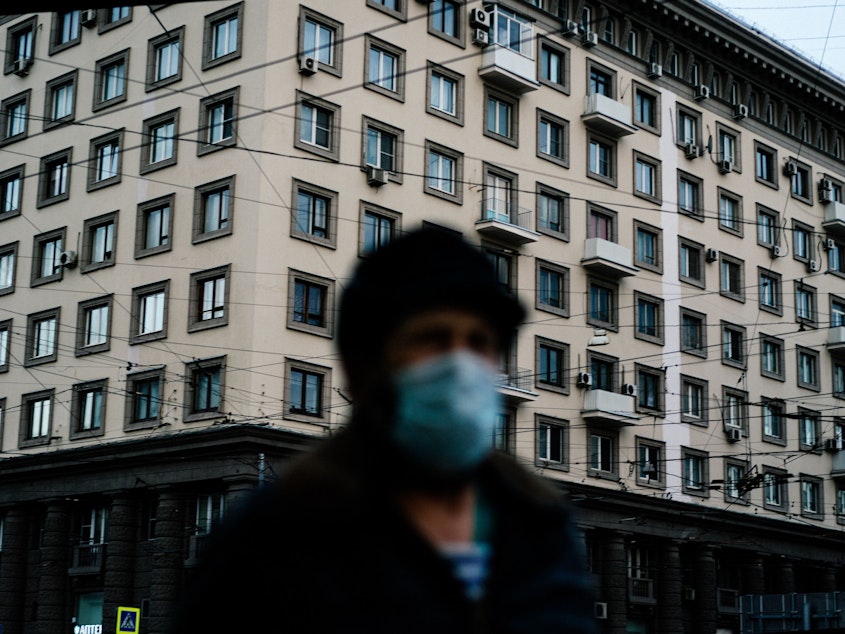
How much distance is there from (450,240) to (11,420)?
43.0 m

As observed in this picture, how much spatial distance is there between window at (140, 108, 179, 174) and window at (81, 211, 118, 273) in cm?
197

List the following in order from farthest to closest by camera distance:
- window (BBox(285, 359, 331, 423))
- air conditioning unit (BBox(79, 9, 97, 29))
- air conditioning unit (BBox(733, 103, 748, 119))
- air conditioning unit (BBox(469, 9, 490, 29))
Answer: air conditioning unit (BBox(733, 103, 748, 119)) < air conditioning unit (BBox(79, 9, 97, 29)) < air conditioning unit (BBox(469, 9, 490, 29)) < window (BBox(285, 359, 331, 423))

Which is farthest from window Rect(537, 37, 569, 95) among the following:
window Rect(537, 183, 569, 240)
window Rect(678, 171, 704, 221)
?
window Rect(678, 171, 704, 221)

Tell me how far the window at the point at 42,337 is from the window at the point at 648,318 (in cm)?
1852

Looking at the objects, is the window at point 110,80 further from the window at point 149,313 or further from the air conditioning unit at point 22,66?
the window at point 149,313

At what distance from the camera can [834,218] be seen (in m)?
55.0

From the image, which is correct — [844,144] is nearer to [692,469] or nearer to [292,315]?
[692,469]

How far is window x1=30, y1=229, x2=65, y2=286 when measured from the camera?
140ft

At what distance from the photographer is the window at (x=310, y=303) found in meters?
36.9

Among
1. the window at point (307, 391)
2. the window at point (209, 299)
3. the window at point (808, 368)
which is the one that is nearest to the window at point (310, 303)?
the window at point (307, 391)

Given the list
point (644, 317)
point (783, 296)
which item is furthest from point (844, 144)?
point (644, 317)

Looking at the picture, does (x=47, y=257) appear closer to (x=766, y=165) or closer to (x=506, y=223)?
(x=506, y=223)

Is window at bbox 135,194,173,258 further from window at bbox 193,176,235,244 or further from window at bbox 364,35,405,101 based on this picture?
window at bbox 364,35,405,101

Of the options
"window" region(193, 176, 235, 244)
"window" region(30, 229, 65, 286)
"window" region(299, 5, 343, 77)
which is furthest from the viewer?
"window" region(30, 229, 65, 286)
